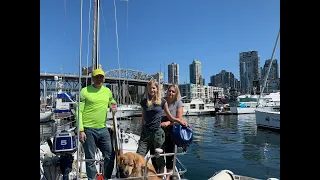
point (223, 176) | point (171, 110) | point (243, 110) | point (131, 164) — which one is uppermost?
point (171, 110)

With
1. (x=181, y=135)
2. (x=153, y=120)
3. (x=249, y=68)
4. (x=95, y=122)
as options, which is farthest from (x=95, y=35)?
(x=249, y=68)

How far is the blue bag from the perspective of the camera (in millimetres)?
3855

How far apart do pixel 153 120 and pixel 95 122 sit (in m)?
0.95

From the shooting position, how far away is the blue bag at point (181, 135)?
386 centimetres

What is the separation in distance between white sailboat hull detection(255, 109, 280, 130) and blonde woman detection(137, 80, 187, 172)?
84.2ft

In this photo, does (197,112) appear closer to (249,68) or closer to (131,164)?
(131,164)

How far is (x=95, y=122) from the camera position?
4.04m

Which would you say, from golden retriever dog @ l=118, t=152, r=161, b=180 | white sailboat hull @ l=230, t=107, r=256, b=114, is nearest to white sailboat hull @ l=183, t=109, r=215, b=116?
white sailboat hull @ l=230, t=107, r=256, b=114

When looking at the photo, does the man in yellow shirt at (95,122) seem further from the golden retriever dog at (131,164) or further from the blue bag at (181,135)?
the blue bag at (181,135)
